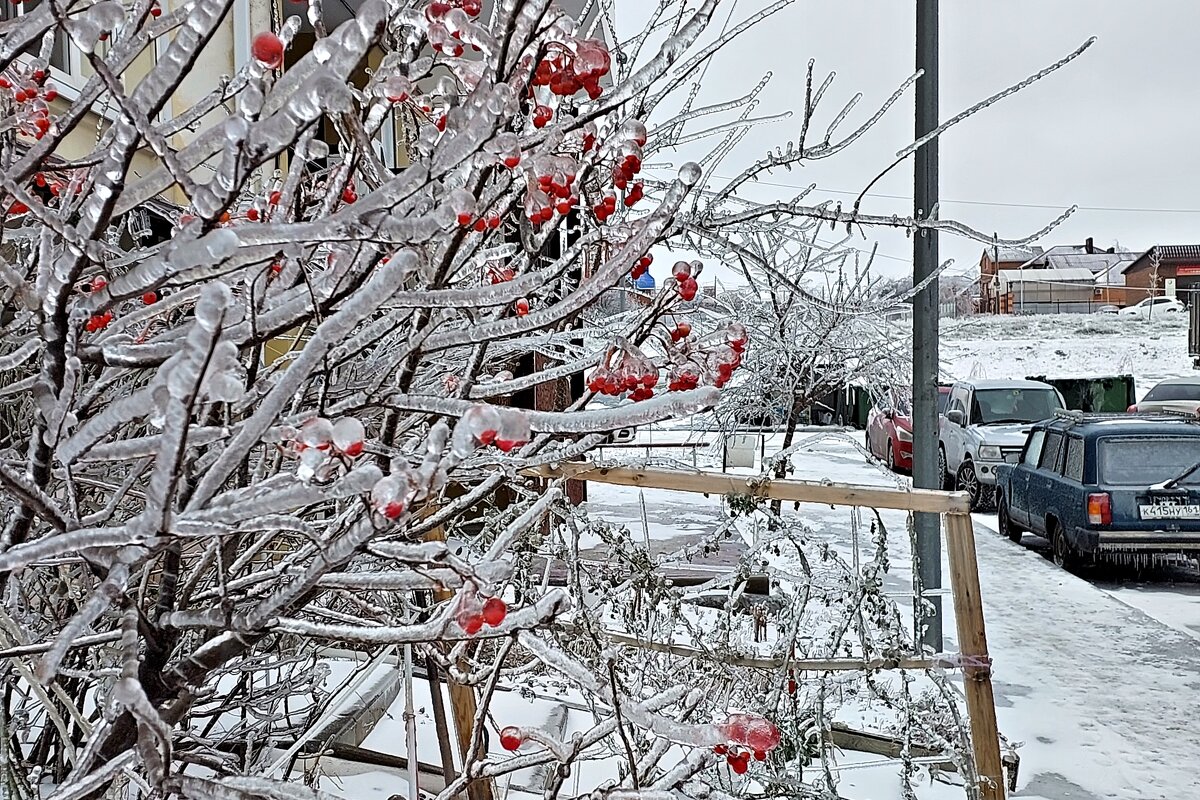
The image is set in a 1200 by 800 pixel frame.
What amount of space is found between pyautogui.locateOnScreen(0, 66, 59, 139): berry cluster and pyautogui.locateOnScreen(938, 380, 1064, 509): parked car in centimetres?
1390

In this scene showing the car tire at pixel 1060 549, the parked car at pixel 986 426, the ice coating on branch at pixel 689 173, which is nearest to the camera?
the ice coating on branch at pixel 689 173

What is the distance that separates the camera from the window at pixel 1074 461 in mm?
10016

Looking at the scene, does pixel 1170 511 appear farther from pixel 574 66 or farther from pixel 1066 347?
pixel 1066 347

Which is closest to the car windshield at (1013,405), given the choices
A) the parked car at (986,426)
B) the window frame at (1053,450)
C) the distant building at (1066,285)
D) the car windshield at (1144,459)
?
the parked car at (986,426)

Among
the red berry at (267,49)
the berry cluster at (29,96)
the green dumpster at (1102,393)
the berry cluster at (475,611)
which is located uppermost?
the berry cluster at (29,96)

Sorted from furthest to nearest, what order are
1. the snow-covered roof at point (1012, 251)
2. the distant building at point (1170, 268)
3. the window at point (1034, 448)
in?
1. the distant building at point (1170, 268)
2. the window at point (1034, 448)
3. the snow-covered roof at point (1012, 251)

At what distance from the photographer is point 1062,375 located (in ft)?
118

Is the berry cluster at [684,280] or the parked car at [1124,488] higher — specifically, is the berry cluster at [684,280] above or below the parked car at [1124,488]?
above

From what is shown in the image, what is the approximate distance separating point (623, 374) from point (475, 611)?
0.49 metres

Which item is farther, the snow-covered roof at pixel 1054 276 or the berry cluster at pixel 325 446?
the snow-covered roof at pixel 1054 276

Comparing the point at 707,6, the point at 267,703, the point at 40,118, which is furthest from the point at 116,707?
the point at 267,703

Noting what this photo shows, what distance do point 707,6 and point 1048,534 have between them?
1106 centimetres

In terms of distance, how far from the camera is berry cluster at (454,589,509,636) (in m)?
1.04

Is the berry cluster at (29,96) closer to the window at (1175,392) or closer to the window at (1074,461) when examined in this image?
the window at (1074,461)
